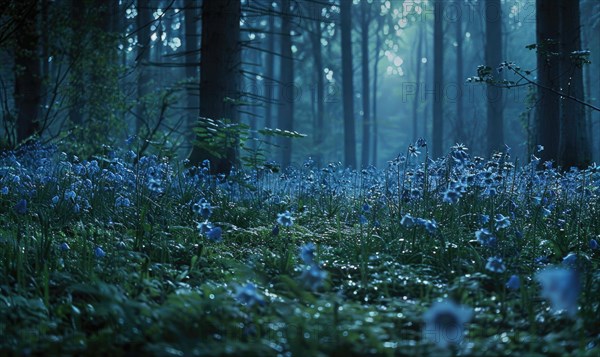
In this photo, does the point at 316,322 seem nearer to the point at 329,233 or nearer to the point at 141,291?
the point at 141,291

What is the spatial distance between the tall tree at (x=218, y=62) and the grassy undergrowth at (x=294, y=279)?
2.51 meters

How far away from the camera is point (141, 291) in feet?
9.94

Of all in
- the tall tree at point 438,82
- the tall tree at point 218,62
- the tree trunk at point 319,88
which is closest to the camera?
the tall tree at point 218,62

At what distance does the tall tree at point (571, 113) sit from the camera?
30.3 ft

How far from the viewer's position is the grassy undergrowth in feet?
7.52

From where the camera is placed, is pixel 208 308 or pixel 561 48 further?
pixel 561 48

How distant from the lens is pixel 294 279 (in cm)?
305

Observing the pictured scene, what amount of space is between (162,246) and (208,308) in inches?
60.5

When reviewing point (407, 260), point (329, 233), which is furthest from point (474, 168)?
point (407, 260)

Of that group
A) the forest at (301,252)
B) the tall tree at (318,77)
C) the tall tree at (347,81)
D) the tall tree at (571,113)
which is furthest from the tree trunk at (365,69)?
the tall tree at (571,113)

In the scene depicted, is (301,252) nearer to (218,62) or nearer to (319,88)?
(218,62)

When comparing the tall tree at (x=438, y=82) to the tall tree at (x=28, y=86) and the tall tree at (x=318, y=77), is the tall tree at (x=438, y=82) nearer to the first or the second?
the tall tree at (x=318, y=77)

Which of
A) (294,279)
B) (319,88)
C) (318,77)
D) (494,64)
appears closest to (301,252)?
(294,279)

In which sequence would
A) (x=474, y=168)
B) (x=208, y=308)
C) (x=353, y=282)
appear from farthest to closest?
(x=474, y=168) → (x=353, y=282) → (x=208, y=308)
